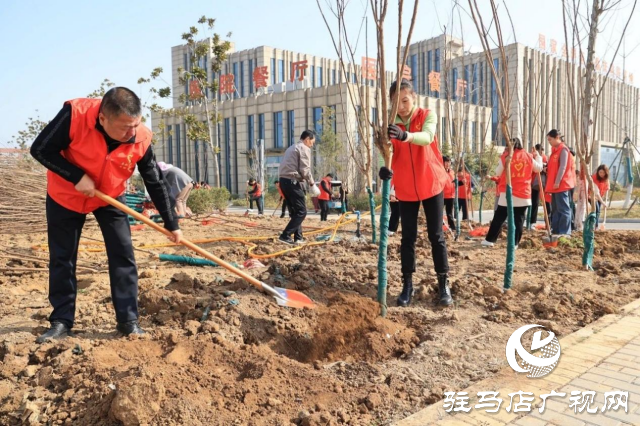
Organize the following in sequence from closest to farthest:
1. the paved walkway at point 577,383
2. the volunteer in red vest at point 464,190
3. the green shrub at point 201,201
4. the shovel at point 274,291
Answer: the paved walkway at point 577,383 < the shovel at point 274,291 < the volunteer in red vest at point 464,190 < the green shrub at point 201,201

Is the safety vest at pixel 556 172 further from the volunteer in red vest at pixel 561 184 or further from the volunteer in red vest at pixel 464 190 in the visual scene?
the volunteer in red vest at pixel 464 190

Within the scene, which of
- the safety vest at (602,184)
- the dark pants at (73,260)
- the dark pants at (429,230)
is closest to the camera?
the dark pants at (73,260)

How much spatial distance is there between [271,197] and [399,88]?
2375cm

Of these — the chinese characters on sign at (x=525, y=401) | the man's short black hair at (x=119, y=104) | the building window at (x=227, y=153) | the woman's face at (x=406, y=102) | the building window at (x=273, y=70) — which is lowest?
the chinese characters on sign at (x=525, y=401)

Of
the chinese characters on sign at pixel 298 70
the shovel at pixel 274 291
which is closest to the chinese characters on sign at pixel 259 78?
the chinese characters on sign at pixel 298 70

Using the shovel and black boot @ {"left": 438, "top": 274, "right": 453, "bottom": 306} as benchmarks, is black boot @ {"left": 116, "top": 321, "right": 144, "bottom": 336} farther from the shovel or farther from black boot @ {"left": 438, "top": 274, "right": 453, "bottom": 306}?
black boot @ {"left": 438, "top": 274, "right": 453, "bottom": 306}

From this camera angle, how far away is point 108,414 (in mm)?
2041

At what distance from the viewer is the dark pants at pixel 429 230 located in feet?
11.9

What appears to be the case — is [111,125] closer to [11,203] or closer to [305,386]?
[305,386]

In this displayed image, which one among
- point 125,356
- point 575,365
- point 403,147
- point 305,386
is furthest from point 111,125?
point 575,365

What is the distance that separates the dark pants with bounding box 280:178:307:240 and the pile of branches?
374cm

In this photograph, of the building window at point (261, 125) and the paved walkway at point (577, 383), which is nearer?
the paved walkway at point (577, 383)

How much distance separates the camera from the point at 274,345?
2.96 metres

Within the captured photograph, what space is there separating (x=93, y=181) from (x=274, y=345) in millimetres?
1425
